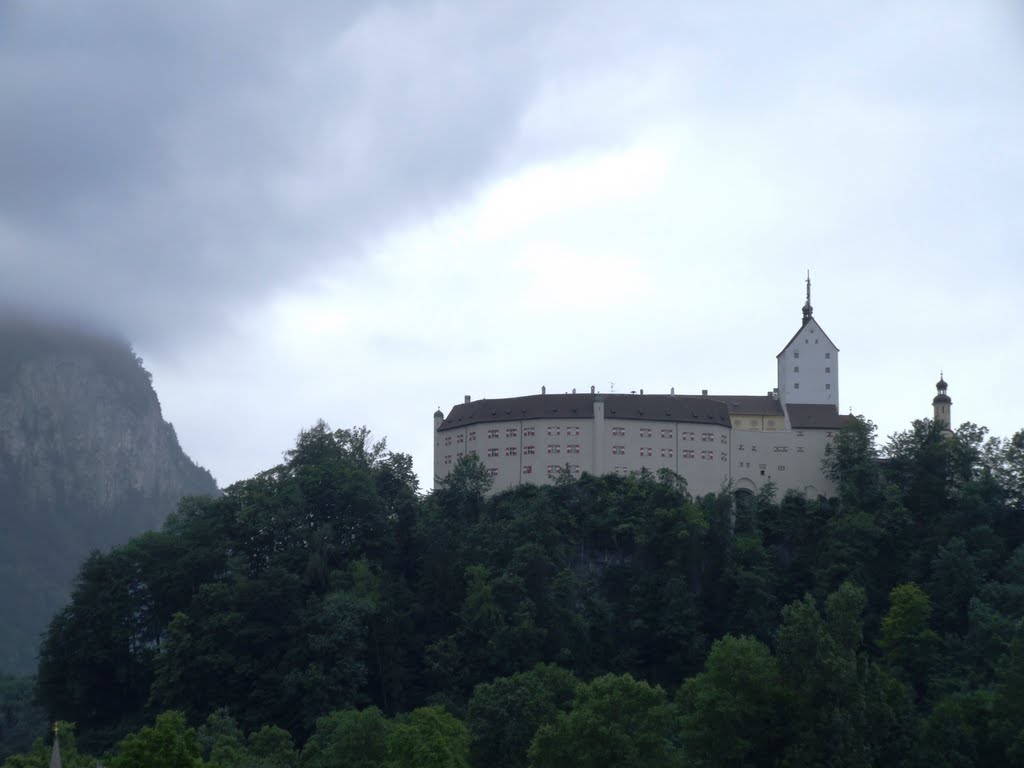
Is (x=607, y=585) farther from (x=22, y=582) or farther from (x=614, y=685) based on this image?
(x=22, y=582)

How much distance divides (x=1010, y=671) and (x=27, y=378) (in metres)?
160

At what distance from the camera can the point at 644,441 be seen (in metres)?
96.3

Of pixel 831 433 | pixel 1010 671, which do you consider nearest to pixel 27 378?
pixel 831 433

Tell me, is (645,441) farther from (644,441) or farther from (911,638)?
(911,638)

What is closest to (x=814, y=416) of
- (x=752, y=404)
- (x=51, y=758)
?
(x=752, y=404)

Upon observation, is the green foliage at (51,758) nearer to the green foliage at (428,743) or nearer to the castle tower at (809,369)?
the green foliage at (428,743)

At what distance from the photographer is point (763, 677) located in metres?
59.2

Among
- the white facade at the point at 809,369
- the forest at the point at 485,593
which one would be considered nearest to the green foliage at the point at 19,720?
the forest at the point at 485,593

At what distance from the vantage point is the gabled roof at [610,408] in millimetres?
96500

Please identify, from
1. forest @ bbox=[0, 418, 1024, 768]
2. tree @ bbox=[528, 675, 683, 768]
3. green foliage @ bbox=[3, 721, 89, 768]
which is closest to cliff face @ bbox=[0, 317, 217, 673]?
forest @ bbox=[0, 418, 1024, 768]

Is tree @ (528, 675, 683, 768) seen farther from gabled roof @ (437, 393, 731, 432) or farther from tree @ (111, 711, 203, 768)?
gabled roof @ (437, 393, 731, 432)

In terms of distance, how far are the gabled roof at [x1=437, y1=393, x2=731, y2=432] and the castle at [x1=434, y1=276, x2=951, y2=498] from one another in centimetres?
6

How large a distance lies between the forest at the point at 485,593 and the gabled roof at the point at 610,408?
4.40m

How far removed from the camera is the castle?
95.8 meters
